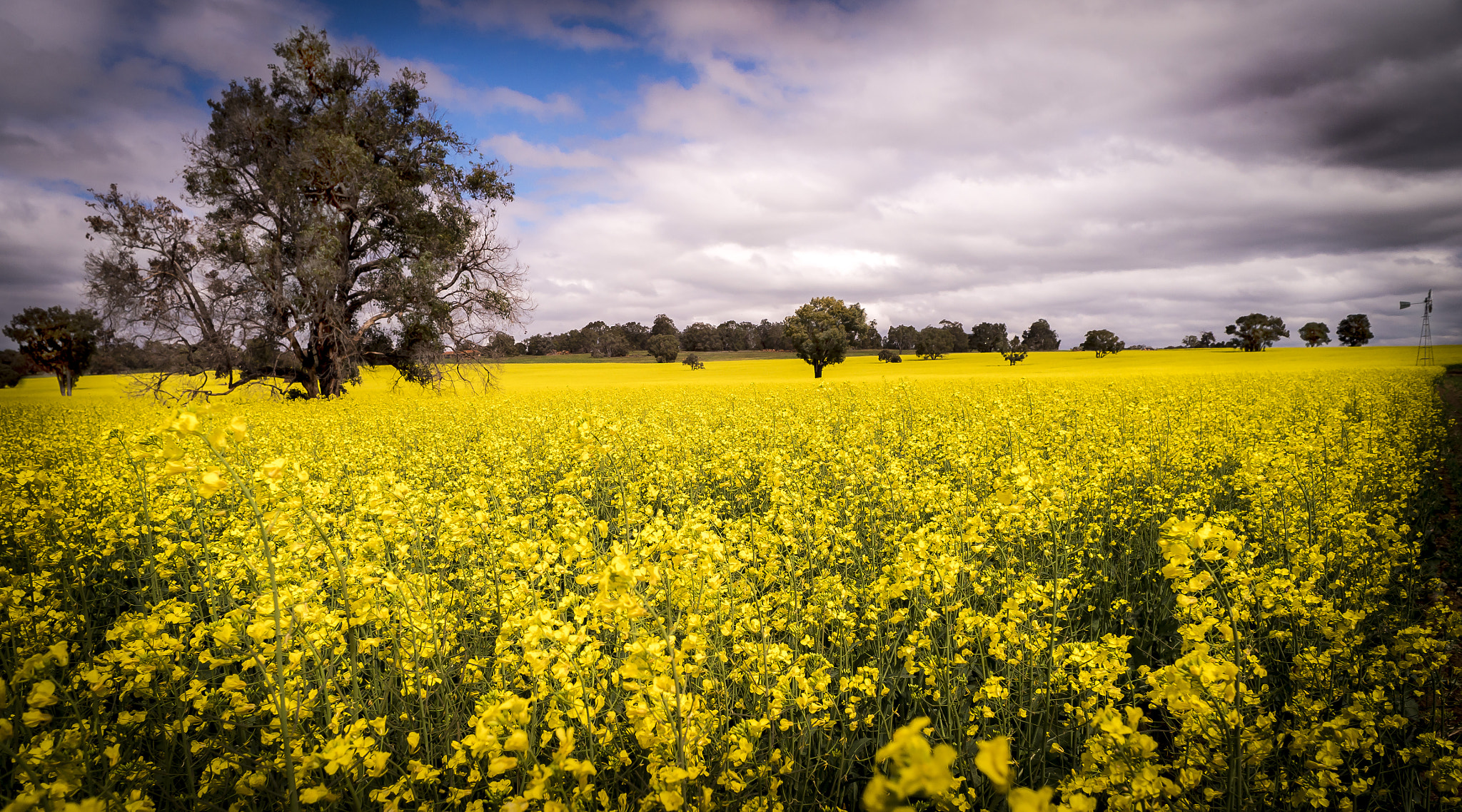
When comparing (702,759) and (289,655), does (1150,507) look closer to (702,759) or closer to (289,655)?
(702,759)

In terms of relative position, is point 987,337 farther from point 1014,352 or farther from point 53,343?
point 53,343

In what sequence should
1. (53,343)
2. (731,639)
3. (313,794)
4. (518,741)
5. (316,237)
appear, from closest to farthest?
(518,741) < (313,794) < (731,639) < (316,237) < (53,343)

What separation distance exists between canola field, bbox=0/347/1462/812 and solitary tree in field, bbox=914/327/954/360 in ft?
226

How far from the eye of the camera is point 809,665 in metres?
3.86

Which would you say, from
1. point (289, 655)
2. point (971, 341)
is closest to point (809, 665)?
point (289, 655)

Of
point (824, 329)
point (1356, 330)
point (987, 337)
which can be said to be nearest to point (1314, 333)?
point (1356, 330)

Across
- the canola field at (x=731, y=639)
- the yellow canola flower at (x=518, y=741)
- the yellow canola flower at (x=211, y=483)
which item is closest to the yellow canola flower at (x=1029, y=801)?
the canola field at (x=731, y=639)

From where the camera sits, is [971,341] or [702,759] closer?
[702,759]

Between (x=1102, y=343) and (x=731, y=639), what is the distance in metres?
85.0

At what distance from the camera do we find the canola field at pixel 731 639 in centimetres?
216

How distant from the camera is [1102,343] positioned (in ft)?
237

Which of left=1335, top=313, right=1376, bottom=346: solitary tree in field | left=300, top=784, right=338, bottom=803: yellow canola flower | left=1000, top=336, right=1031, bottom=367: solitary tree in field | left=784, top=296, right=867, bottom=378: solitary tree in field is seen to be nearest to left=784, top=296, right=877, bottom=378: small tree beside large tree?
left=784, top=296, right=867, bottom=378: solitary tree in field

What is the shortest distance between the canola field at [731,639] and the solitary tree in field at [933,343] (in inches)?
2710

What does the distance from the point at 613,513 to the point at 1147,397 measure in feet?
56.1
